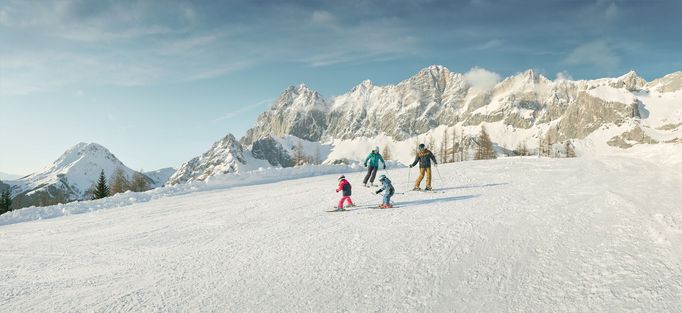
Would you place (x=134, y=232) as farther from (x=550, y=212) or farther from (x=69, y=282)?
(x=550, y=212)

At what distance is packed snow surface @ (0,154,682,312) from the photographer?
769 centimetres

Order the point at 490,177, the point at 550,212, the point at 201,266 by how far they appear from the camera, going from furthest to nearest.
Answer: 1. the point at 490,177
2. the point at 550,212
3. the point at 201,266

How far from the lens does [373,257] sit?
9688 millimetres

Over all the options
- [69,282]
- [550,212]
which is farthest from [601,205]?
[69,282]

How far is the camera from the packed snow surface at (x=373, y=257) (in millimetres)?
7691

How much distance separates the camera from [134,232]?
45.4ft

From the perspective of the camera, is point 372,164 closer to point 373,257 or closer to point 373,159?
point 373,159

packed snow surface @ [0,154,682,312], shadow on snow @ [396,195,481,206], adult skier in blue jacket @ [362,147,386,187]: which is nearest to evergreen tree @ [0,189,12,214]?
packed snow surface @ [0,154,682,312]

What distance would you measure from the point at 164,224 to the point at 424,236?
363 inches

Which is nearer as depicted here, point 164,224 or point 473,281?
point 473,281

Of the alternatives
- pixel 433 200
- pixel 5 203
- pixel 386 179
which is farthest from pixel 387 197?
pixel 5 203

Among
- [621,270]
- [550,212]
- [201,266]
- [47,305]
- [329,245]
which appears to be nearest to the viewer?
[47,305]

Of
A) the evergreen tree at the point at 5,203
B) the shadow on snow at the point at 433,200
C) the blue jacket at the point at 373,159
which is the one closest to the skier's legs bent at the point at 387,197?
the shadow on snow at the point at 433,200

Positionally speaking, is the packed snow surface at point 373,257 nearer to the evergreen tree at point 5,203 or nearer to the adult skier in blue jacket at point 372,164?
the adult skier in blue jacket at point 372,164
